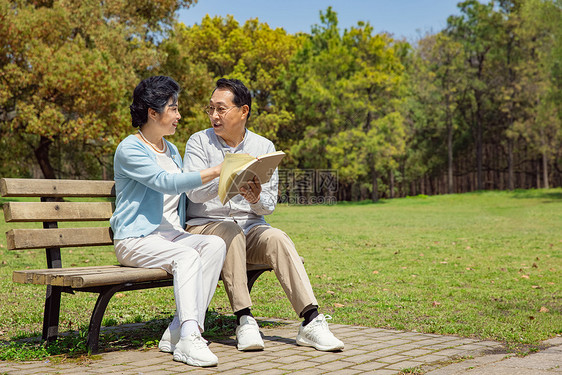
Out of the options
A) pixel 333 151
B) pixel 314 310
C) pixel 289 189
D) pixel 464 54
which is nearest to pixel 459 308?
pixel 314 310

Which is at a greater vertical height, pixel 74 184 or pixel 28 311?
pixel 74 184

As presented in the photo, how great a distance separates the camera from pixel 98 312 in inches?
149

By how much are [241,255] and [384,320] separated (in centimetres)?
171

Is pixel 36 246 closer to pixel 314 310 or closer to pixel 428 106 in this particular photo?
pixel 314 310

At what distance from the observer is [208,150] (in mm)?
4488

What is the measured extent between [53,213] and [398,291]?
13.7 feet

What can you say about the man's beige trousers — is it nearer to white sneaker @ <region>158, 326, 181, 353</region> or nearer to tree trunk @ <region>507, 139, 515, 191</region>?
white sneaker @ <region>158, 326, 181, 353</region>

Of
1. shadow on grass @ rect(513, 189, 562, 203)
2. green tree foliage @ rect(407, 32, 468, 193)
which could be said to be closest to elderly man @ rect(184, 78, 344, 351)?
shadow on grass @ rect(513, 189, 562, 203)

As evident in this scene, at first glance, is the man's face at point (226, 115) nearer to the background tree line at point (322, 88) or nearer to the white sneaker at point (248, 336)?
the white sneaker at point (248, 336)

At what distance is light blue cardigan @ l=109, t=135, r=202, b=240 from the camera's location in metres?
3.92

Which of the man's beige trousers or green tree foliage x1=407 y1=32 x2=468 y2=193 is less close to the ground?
green tree foliage x1=407 y1=32 x2=468 y2=193

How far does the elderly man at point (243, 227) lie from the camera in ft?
13.4

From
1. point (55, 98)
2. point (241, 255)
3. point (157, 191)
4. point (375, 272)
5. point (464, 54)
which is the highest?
point (464, 54)

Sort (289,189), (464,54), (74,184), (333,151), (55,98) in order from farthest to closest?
(464,54) → (333,151) → (289,189) → (55,98) → (74,184)
